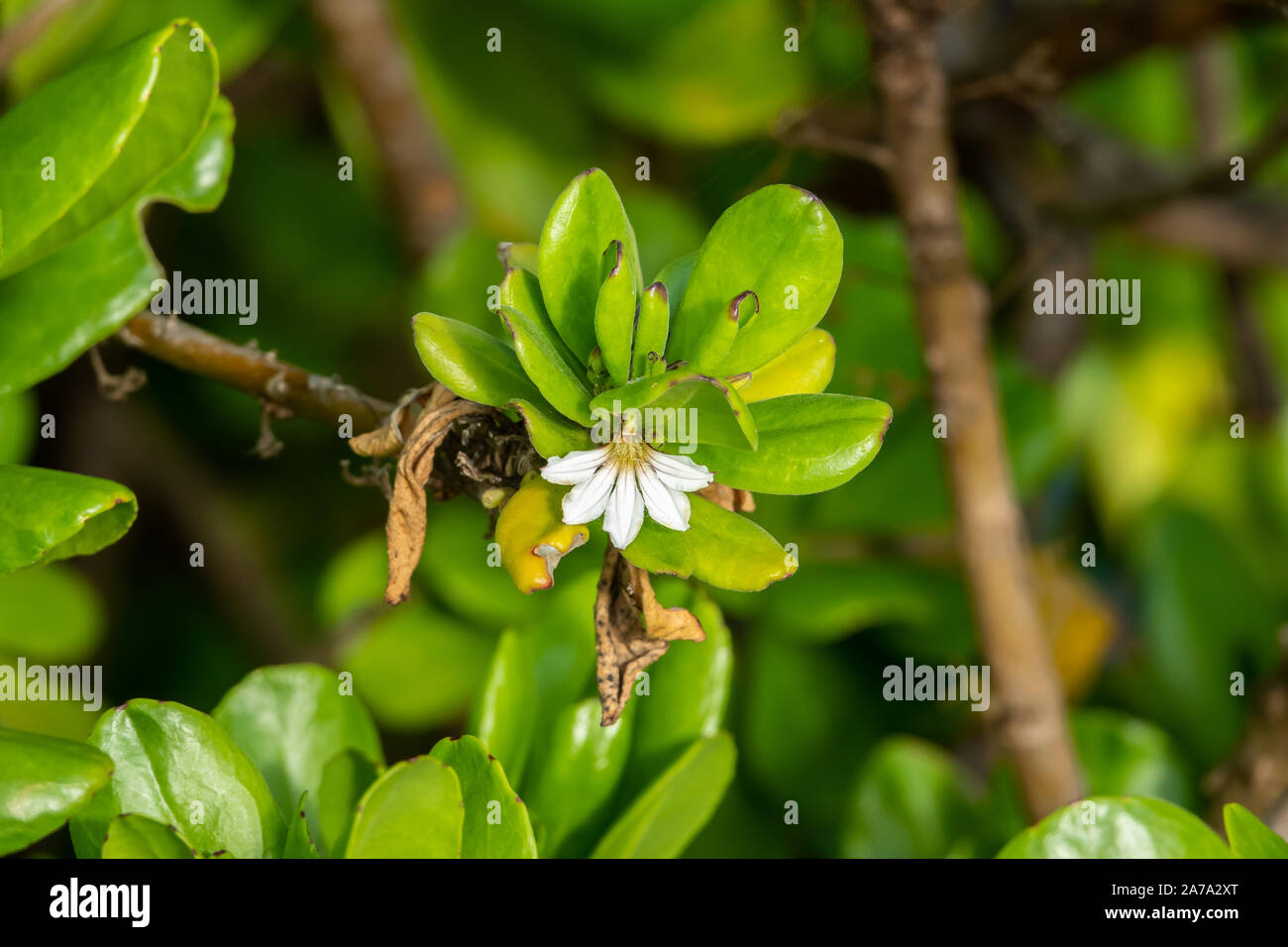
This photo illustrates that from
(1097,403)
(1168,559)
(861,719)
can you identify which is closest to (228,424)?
(861,719)

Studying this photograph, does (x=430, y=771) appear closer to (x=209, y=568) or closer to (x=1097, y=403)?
(x=209, y=568)

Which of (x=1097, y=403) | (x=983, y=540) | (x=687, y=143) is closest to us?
(x=983, y=540)

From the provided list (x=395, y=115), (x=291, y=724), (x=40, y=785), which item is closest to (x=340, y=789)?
(x=291, y=724)

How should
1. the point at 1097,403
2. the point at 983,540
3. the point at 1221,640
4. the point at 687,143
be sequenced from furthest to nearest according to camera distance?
the point at 1097,403
the point at 687,143
the point at 1221,640
the point at 983,540

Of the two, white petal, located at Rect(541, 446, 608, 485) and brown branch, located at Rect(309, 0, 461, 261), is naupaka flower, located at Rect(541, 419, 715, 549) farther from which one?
brown branch, located at Rect(309, 0, 461, 261)

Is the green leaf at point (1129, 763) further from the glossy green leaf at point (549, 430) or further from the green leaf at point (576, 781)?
the glossy green leaf at point (549, 430)
